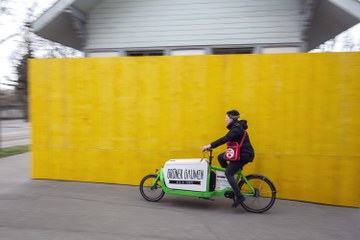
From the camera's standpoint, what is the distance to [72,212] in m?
5.79

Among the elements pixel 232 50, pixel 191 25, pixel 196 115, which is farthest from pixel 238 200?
pixel 191 25

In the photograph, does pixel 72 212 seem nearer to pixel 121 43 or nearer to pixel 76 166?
pixel 76 166

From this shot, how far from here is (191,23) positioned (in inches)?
345

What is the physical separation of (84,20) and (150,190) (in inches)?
215

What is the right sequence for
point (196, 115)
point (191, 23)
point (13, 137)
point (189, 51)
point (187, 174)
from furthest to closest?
1. point (13, 137)
2. point (189, 51)
3. point (191, 23)
4. point (196, 115)
5. point (187, 174)

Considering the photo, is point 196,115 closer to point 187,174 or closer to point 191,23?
point 187,174

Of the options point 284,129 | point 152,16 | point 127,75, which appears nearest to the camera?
point 284,129

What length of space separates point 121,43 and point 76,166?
11.9 ft

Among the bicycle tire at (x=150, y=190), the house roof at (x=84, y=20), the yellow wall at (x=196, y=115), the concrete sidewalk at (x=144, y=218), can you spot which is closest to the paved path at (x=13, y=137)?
→ the house roof at (x=84, y=20)

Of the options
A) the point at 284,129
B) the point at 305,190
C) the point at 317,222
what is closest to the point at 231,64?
the point at 284,129

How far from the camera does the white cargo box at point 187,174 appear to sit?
6090 millimetres

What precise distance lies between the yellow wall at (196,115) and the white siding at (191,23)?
6.09 feet

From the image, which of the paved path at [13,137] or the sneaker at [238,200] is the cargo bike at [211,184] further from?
the paved path at [13,137]

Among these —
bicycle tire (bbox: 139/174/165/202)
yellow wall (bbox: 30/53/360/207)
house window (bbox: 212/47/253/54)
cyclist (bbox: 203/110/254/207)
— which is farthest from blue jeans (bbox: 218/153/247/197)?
house window (bbox: 212/47/253/54)
